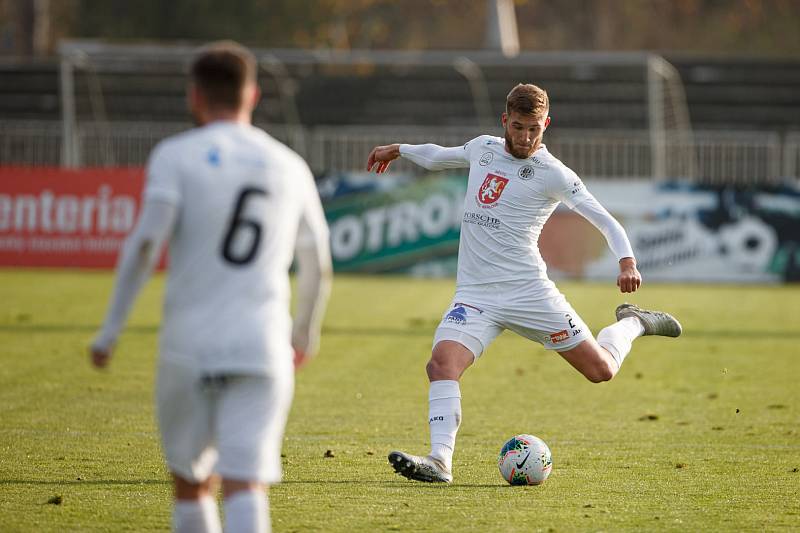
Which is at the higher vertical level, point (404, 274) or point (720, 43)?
point (720, 43)

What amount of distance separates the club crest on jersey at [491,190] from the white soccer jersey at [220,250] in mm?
3144

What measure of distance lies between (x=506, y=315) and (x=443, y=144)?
18202 millimetres

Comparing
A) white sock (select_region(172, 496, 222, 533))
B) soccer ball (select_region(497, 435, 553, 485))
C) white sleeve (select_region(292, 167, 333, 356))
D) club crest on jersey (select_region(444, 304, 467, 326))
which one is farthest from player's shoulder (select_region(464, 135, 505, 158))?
white sock (select_region(172, 496, 222, 533))

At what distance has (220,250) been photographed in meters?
4.46

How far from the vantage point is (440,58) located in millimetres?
35906

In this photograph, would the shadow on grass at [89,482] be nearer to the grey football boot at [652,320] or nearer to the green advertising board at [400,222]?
the grey football boot at [652,320]

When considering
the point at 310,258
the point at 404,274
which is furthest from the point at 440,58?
the point at 310,258

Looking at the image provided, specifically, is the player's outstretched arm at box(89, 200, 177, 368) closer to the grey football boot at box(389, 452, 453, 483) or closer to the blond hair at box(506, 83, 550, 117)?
the grey football boot at box(389, 452, 453, 483)

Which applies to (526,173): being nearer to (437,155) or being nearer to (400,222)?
(437,155)

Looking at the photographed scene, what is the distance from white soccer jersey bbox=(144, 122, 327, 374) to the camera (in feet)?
14.6

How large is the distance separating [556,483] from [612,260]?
17.4m

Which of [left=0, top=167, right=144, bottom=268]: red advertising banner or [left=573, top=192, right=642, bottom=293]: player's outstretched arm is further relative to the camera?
[left=0, top=167, right=144, bottom=268]: red advertising banner

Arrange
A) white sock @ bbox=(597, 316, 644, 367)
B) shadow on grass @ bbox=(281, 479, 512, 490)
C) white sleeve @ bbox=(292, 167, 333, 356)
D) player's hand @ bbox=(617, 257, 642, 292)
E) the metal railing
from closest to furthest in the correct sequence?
1. white sleeve @ bbox=(292, 167, 333, 356)
2. player's hand @ bbox=(617, 257, 642, 292)
3. shadow on grass @ bbox=(281, 479, 512, 490)
4. white sock @ bbox=(597, 316, 644, 367)
5. the metal railing

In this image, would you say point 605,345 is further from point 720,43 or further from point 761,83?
point 720,43
